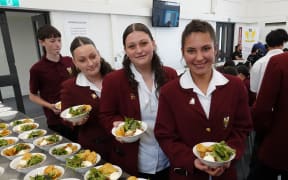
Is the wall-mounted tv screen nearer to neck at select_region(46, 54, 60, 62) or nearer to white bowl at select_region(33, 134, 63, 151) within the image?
neck at select_region(46, 54, 60, 62)

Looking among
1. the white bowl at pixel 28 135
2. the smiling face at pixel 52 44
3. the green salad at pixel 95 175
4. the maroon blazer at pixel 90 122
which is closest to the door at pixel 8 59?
the smiling face at pixel 52 44

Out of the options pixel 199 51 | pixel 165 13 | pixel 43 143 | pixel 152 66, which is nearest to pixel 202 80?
pixel 199 51

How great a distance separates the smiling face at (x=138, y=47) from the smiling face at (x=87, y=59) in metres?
0.33

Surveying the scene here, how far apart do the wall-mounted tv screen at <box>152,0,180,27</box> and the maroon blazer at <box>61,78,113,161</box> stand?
417cm

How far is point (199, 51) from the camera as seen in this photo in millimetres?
1062

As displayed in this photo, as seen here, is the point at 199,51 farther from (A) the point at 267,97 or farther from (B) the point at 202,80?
(A) the point at 267,97

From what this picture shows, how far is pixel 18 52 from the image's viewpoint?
6.70 metres

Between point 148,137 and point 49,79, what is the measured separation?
1373 millimetres

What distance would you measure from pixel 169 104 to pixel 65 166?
2.02 ft

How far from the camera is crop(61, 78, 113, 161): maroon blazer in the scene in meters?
1.48

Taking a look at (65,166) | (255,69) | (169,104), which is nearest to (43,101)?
(65,166)

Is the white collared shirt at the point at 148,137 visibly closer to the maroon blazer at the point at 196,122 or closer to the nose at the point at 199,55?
the maroon blazer at the point at 196,122

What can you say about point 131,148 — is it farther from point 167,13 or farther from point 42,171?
point 167,13

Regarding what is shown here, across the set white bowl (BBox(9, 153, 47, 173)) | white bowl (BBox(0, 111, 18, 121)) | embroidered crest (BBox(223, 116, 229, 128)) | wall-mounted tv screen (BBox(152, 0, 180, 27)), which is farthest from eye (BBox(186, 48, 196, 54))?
wall-mounted tv screen (BBox(152, 0, 180, 27))
